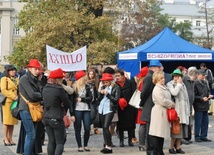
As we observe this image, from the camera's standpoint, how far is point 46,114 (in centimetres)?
927

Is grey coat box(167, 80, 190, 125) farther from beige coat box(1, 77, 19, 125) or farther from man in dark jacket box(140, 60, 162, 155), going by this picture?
beige coat box(1, 77, 19, 125)

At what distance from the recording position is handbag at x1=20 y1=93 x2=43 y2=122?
10258 mm

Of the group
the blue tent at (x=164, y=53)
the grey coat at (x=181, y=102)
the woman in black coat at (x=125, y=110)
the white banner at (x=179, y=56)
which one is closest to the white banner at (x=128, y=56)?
the blue tent at (x=164, y=53)

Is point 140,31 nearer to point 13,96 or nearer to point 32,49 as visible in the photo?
point 32,49

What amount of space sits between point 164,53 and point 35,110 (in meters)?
11.4

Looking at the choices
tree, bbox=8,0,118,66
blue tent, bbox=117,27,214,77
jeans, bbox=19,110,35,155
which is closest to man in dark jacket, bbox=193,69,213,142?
jeans, bbox=19,110,35,155

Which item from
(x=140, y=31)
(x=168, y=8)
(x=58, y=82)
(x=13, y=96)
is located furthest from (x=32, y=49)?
(x=168, y=8)

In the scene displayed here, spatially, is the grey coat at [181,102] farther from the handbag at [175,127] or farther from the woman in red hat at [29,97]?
the woman in red hat at [29,97]

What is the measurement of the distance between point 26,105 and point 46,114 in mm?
1096

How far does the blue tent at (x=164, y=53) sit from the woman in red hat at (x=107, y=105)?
895 centimetres

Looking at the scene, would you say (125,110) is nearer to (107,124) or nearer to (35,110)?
(107,124)

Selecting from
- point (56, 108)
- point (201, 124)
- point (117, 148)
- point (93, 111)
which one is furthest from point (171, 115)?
point (201, 124)

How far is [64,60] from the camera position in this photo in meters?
13.6

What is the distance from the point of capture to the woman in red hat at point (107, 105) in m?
11.6
